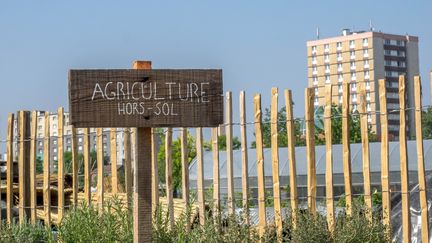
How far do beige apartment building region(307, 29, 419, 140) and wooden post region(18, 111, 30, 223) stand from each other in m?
160

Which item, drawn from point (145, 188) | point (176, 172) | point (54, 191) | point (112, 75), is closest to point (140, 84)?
point (112, 75)

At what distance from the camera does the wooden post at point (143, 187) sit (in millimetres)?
6883

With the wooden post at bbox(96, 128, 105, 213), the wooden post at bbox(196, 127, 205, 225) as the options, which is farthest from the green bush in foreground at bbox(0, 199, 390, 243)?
the wooden post at bbox(96, 128, 105, 213)

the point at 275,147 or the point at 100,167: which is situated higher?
the point at 275,147

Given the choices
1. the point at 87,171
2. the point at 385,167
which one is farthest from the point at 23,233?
the point at 385,167

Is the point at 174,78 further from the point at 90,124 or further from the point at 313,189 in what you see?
the point at 313,189

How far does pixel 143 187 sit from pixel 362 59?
17537 cm

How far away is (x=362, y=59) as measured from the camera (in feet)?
591

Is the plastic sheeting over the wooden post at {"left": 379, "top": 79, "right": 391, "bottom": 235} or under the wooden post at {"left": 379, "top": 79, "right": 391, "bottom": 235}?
under

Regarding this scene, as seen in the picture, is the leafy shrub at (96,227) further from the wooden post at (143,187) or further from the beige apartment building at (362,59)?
the beige apartment building at (362,59)

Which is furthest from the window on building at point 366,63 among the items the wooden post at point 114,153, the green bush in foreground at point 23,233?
the green bush in foreground at point 23,233

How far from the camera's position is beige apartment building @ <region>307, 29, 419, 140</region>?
177875mm

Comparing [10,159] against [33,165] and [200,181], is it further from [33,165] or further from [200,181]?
[200,181]

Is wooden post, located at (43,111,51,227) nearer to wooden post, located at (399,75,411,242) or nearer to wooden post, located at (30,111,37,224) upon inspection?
wooden post, located at (30,111,37,224)
